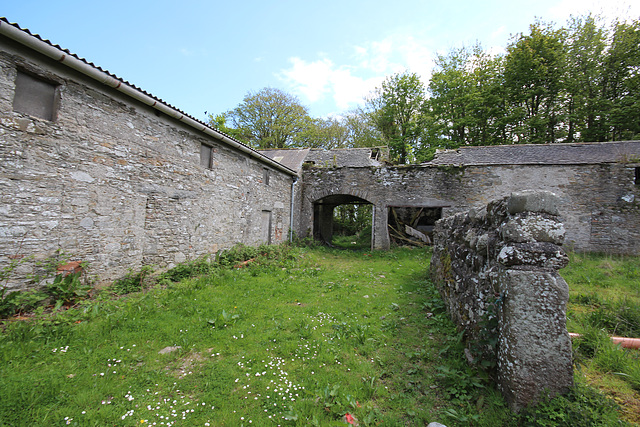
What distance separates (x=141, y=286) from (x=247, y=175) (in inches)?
198

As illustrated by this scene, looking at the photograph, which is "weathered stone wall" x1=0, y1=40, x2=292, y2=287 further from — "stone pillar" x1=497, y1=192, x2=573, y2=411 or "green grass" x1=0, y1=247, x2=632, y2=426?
"stone pillar" x1=497, y1=192, x2=573, y2=411

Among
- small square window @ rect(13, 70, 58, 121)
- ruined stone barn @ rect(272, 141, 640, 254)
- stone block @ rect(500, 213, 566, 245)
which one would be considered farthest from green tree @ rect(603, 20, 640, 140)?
small square window @ rect(13, 70, 58, 121)

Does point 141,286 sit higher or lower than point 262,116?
lower

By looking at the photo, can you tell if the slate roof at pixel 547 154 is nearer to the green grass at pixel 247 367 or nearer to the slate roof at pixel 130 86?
the green grass at pixel 247 367

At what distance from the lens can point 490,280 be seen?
104 inches

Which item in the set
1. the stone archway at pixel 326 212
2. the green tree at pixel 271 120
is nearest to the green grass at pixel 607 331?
the stone archway at pixel 326 212

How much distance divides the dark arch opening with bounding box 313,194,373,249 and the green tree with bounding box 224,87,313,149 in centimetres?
884

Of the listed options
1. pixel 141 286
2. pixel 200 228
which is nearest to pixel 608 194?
pixel 200 228

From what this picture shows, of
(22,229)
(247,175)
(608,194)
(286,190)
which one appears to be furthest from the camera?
(286,190)

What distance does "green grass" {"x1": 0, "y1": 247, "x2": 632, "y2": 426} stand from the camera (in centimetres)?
223

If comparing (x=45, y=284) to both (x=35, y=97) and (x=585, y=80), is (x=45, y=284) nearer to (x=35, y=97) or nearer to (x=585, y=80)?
(x=35, y=97)

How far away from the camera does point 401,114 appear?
2464 cm

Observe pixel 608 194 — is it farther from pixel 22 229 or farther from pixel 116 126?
pixel 22 229

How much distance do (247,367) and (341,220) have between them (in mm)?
19524
